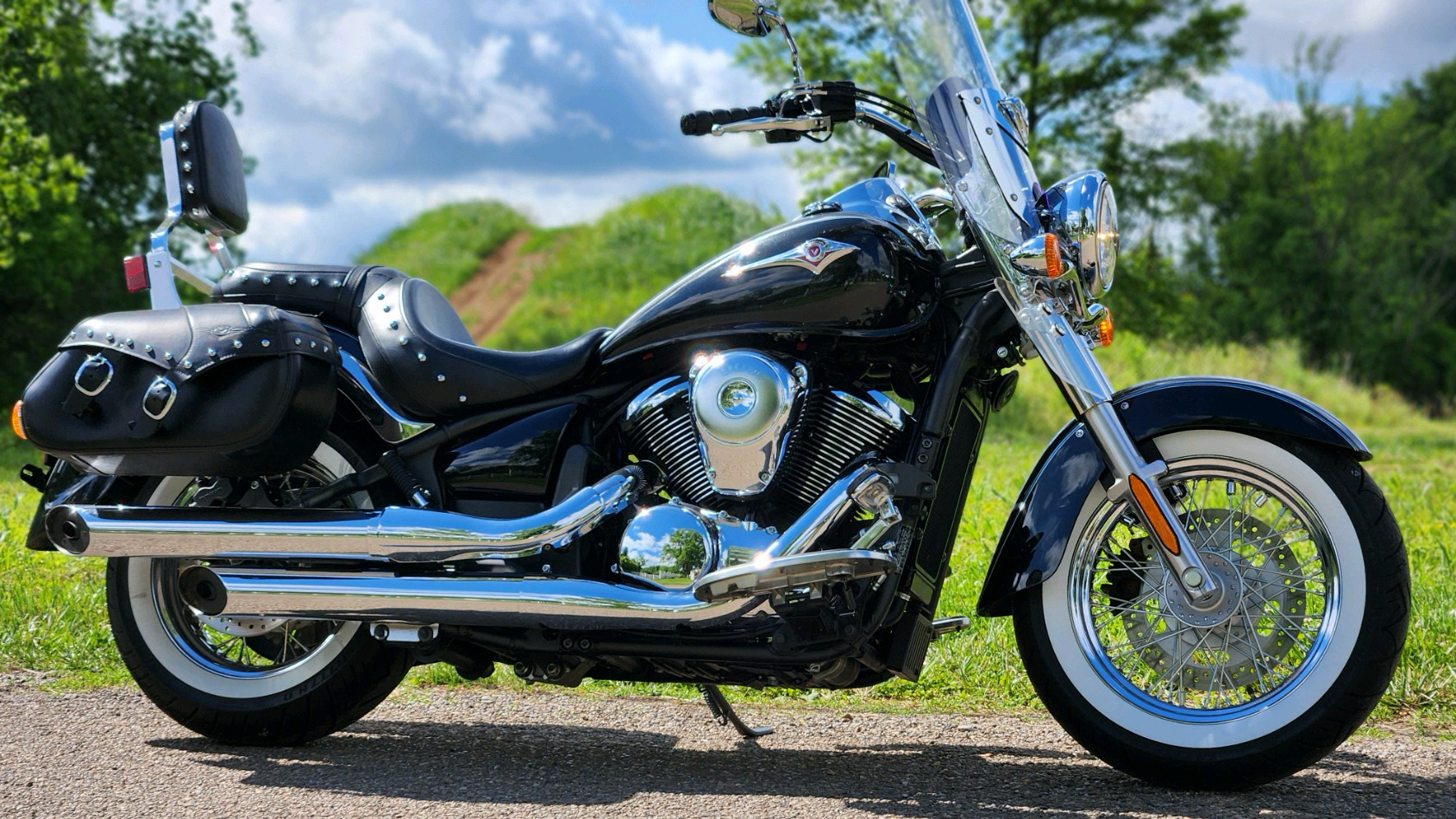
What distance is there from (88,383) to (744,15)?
2.12m

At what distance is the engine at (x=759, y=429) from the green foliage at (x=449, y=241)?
93.3ft

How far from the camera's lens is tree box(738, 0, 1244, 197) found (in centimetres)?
2167

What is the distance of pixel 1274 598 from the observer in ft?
10.7

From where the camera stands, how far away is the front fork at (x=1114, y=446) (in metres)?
3.20

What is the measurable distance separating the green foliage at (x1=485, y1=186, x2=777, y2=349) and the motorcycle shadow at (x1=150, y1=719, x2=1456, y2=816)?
69.9ft

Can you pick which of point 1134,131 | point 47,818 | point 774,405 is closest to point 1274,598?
point 774,405

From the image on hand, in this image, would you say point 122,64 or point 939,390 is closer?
point 939,390

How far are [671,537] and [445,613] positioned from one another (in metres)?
0.67

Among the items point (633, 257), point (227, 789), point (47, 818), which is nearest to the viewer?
point (47, 818)

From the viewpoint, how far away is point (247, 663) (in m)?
3.96

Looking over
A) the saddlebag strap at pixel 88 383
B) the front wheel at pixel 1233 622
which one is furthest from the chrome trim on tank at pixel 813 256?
the saddlebag strap at pixel 88 383

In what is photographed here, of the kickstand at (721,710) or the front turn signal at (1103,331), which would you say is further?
the kickstand at (721,710)

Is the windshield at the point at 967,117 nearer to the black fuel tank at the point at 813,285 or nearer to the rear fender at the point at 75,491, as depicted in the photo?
the black fuel tank at the point at 813,285

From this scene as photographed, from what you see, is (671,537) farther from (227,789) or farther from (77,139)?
(77,139)
